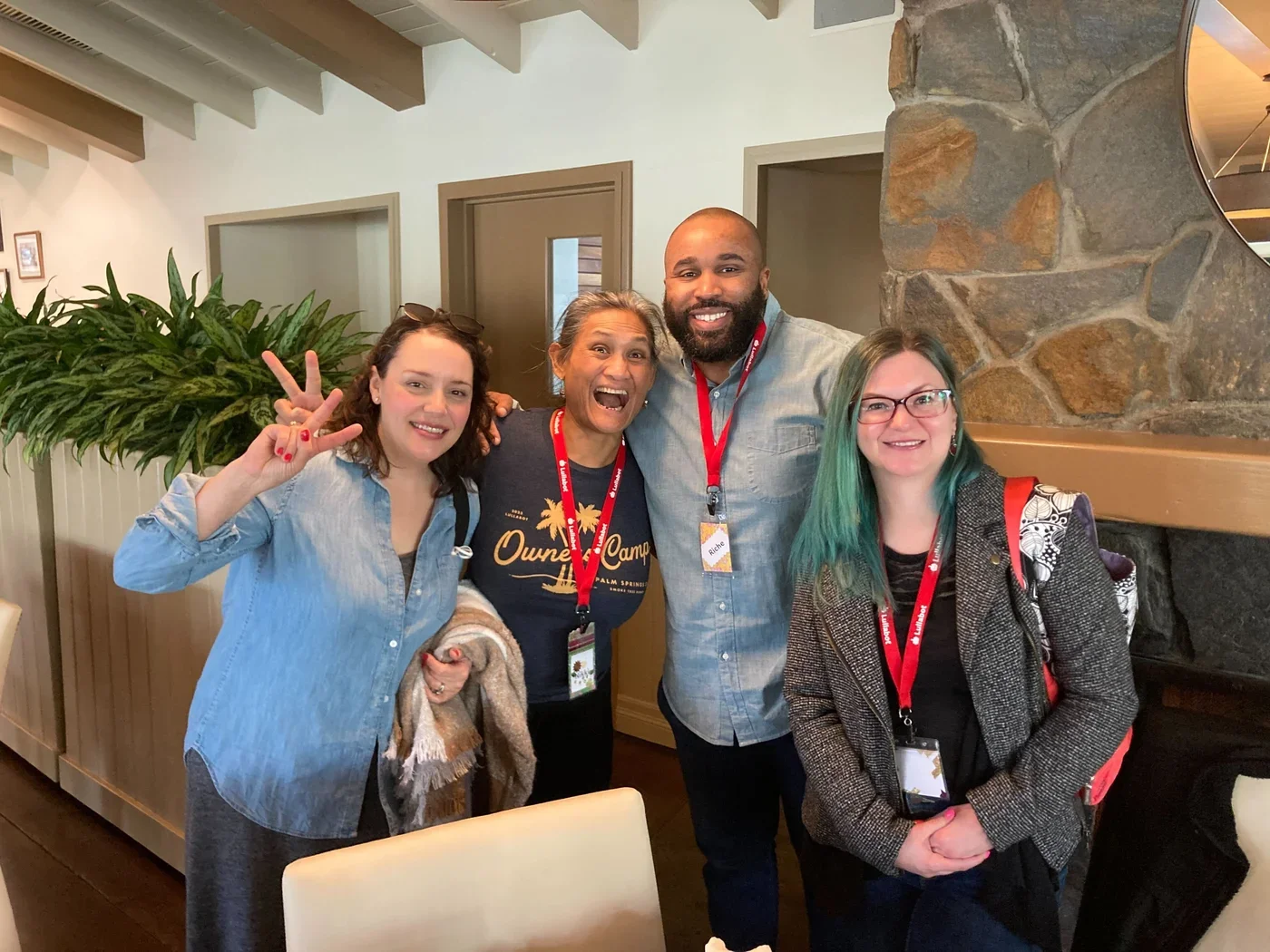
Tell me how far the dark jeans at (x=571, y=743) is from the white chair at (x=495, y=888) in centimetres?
62

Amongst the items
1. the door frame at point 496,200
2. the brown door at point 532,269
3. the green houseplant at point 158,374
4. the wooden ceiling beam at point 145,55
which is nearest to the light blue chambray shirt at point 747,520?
the green houseplant at point 158,374

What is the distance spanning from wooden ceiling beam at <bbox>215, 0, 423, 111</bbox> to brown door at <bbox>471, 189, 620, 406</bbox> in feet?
2.13

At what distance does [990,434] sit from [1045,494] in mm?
483

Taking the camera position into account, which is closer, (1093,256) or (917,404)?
(917,404)

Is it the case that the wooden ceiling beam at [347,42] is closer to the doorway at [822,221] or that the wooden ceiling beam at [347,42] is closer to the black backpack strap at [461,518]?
the doorway at [822,221]

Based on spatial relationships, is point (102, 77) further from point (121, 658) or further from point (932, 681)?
point (932, 681)

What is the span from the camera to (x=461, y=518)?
63.3 inches

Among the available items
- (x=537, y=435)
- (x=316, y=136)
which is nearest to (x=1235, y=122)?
(x=537, y=435)

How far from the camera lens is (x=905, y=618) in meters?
1.37

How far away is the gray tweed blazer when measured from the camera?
1.28 meters

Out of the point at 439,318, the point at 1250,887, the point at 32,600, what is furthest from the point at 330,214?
the point at 1250,887

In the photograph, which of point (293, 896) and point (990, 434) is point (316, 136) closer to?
point (990, 434)

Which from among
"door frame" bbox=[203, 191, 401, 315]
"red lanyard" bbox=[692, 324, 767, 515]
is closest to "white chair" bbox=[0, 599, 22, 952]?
"red lanyard" bbox=[692, 324, 767, 515]

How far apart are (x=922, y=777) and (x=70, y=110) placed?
248 inches
